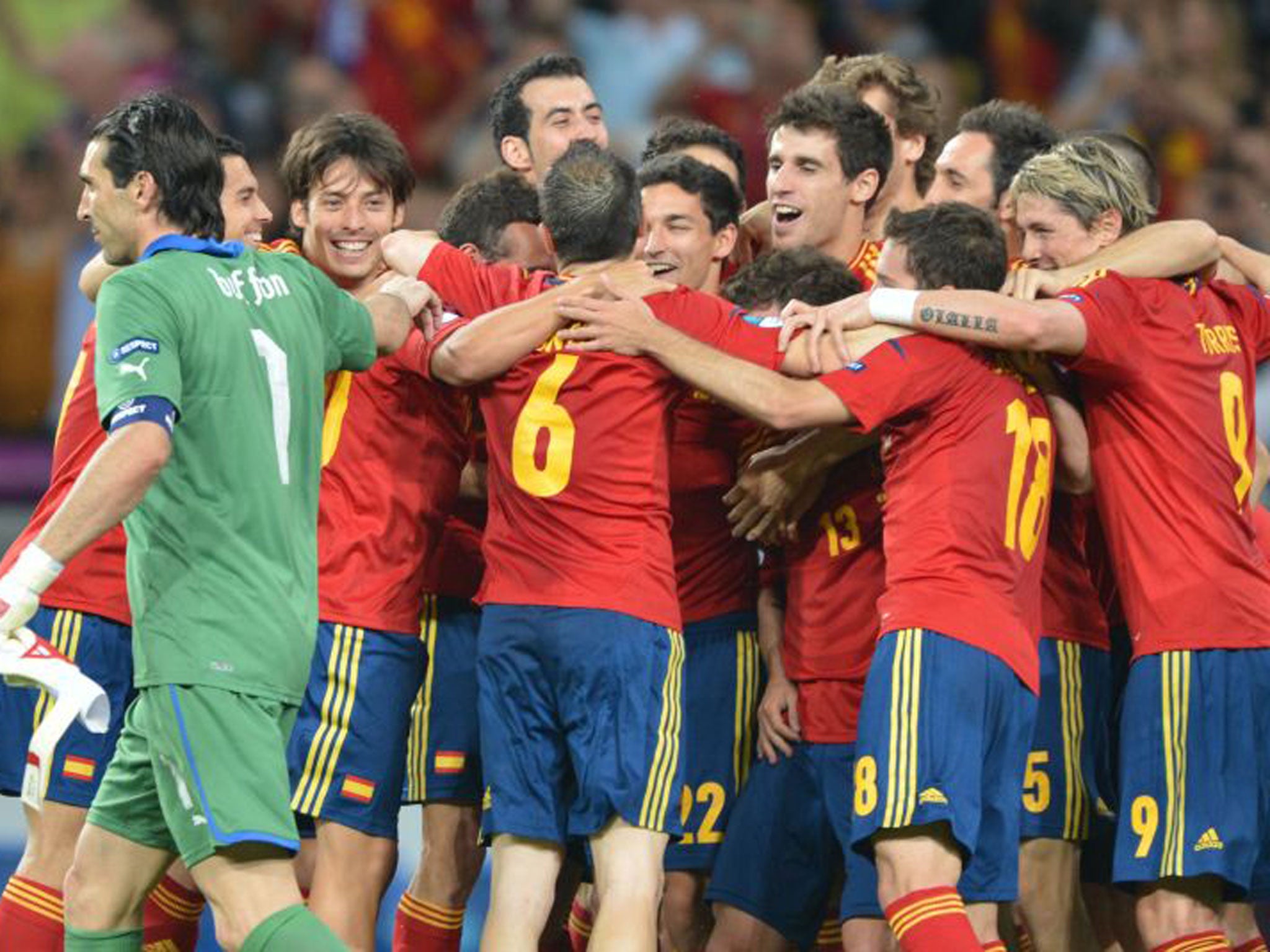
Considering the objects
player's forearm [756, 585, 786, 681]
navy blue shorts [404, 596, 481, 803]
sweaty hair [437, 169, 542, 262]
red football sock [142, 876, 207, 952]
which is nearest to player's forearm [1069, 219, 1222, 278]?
player's forearm [756, 585, 786, 681]

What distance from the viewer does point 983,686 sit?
606 centimetres

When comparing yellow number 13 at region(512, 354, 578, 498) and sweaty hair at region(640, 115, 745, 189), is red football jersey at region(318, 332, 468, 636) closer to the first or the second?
yellow number 13 at region(512, 354, 578, 498)

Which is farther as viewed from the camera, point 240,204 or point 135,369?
point 240,204

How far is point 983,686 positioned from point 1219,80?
6.82m

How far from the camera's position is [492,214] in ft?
23.6

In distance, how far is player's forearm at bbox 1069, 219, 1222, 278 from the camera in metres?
6.61

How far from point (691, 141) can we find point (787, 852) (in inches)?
107

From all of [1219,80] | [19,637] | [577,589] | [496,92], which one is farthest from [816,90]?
[1219,80]

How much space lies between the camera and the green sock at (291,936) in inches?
209

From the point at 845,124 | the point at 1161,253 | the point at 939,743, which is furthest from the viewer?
the point at 845,124

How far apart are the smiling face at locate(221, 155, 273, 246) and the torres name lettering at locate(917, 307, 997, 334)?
2249mm

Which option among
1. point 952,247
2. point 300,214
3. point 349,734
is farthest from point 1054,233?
point 349,734

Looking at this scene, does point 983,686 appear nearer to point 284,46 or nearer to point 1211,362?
point 1211,362

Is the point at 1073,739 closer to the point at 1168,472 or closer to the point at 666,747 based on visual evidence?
the point at 1168,472
